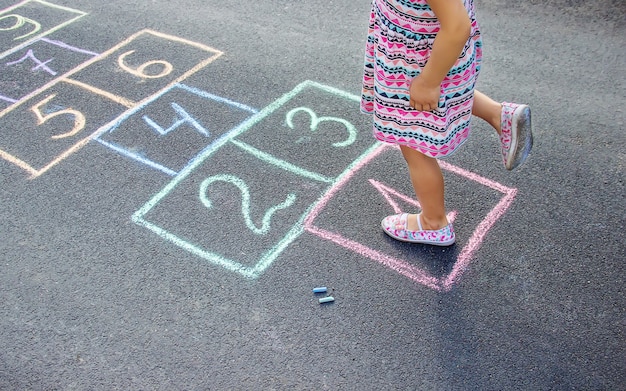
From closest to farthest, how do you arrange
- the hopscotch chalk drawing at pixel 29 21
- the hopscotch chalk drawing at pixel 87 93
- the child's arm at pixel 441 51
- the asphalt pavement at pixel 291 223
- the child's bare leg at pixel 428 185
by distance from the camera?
the child's arm at pixel 441 51 → the asphalt pavement at pixel 291 223 → the child's bare leg at pixel 428 185 → the hopscotch chalk drawing at pixel 87 93 → the hopscotch chalk drawing at pixel 29 21

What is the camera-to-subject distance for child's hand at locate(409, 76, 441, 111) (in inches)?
88.4

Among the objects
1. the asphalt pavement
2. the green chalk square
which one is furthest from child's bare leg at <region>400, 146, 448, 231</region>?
the green chalk square

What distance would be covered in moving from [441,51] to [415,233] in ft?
3.31

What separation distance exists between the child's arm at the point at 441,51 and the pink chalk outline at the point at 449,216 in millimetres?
807

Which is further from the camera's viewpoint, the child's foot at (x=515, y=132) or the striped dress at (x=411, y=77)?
the child's foot at (x=515, y=132)

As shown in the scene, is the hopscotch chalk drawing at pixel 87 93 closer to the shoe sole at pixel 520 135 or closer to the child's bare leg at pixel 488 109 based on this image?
the child's bare leg at pixel 488 109

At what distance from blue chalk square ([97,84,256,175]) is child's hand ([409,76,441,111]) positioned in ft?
5.28

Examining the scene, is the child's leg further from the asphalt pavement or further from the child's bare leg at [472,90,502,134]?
the asphalt pavement

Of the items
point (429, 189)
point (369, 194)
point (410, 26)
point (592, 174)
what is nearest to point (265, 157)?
point (369, 194)

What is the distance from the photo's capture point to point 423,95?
89.7 inches

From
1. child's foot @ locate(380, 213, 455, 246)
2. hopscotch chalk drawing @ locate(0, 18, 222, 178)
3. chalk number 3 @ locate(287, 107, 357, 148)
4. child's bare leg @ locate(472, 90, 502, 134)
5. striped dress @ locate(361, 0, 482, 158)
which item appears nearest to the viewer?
striped dress @ locate(361, 0, 482, 158)

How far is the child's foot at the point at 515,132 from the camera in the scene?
2607 millimetres

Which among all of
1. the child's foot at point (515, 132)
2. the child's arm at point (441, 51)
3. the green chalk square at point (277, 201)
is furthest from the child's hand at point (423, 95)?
the green chalk square at point (277, 201)

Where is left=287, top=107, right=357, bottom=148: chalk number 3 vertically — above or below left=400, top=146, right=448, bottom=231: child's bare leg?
below
